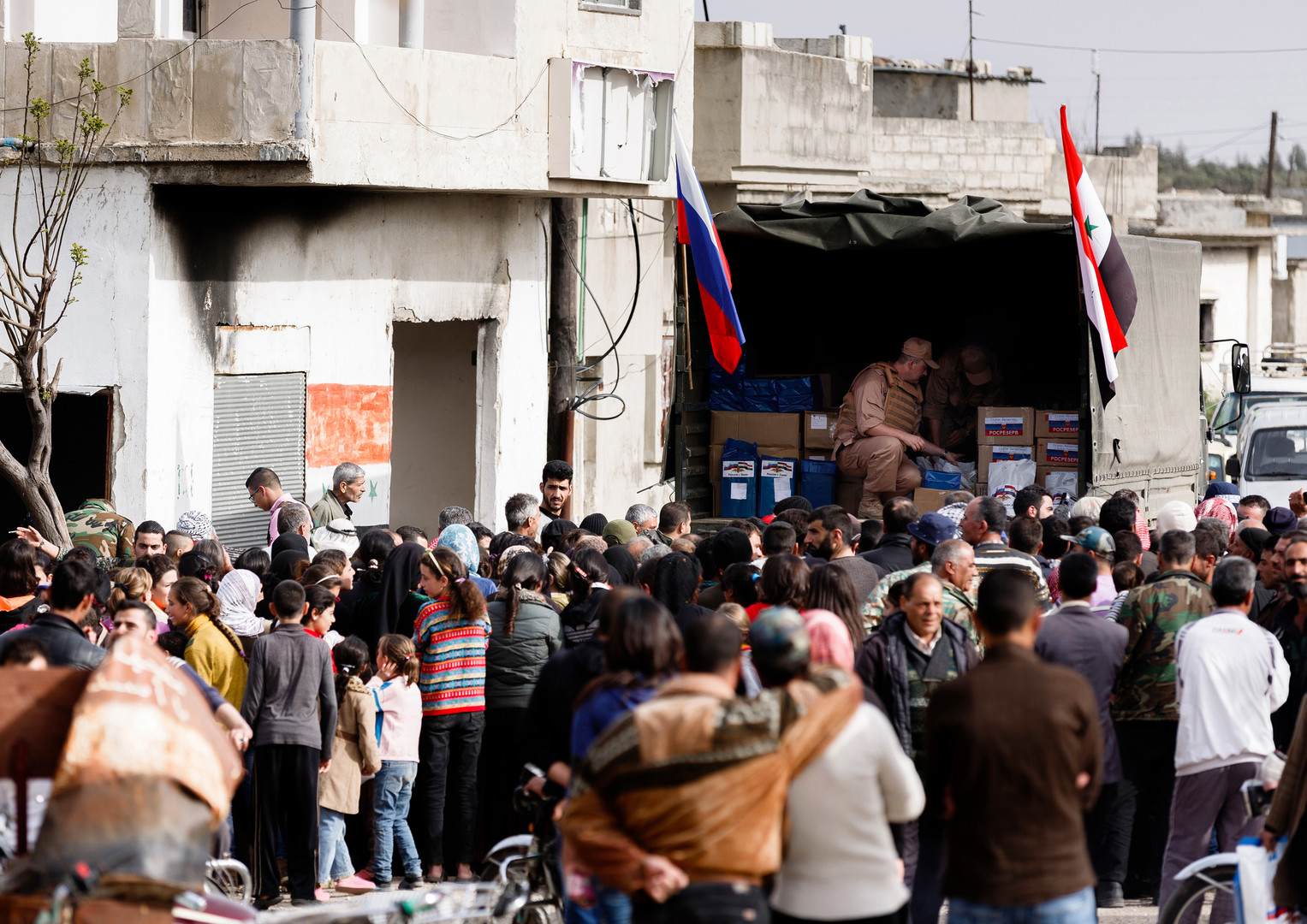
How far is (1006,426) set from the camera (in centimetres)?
1509

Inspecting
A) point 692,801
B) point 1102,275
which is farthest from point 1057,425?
point 692,801

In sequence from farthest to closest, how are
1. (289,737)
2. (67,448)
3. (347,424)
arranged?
(67,448), (347,424), (289,737)

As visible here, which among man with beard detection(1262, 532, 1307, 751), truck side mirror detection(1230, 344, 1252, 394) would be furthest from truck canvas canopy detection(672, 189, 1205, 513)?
man with beard detection(1262, 532, 1307, 751)

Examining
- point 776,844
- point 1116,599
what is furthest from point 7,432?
point 776,844

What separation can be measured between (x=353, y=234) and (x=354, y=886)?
675 cm

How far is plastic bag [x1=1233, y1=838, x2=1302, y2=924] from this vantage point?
5.56m

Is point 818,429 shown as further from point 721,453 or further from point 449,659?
point 449,659

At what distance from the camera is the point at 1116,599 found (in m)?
7.81

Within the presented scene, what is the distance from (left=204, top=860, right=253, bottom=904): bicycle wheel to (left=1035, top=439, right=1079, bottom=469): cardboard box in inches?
369

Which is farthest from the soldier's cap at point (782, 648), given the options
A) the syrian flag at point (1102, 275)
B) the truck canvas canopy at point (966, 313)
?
the truck canvas canopy at point (966, 313)

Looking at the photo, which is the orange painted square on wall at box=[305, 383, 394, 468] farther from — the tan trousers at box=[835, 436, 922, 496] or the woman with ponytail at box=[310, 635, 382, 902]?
the woman with ponytail at box=[310, 635, 382, 902]

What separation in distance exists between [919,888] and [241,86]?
7.90 meters

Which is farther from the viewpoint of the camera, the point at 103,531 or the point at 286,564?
the point at 103,531

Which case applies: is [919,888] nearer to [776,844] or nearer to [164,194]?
[776,844]
